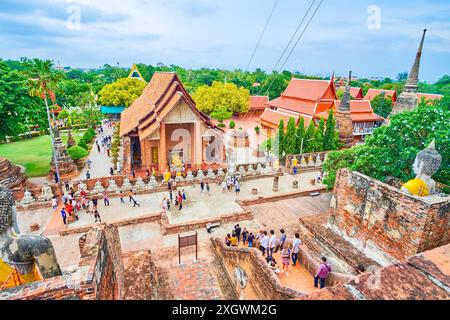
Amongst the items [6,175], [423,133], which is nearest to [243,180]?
[423,133]

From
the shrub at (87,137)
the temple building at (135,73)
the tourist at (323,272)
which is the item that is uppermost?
the temple building at (135,73)

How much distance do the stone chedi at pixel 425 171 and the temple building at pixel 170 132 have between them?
51.1ft

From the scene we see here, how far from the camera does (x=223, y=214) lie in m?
14.0

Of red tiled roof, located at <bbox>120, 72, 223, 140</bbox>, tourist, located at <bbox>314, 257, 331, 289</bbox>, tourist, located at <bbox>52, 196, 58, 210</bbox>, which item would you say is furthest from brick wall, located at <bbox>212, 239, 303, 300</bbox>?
red tiled roof, located at <bbox>120, 72, 223, 140</bbox>

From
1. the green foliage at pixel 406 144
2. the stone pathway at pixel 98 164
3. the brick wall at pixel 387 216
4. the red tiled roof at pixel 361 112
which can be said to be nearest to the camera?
the brick wall at pixel 387 216

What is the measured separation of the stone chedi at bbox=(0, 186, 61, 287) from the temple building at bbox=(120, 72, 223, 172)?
14.9 metres

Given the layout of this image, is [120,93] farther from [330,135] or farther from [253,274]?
[253,274]

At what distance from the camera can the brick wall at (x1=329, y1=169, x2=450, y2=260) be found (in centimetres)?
646

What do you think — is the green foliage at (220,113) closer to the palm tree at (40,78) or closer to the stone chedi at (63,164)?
the stone chedi at (63,164)

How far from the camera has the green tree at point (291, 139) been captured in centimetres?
2369

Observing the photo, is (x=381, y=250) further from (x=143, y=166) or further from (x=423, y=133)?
(x=143, y=166)

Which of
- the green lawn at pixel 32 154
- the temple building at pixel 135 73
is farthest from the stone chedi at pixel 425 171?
the temple building at pixel 135 73
